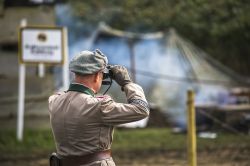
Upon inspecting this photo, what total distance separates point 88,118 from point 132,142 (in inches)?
311

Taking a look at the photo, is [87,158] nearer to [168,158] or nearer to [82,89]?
[82,89]

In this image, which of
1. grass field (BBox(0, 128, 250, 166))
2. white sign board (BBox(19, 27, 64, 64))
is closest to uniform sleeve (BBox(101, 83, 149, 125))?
grass field (BBox(0, 128, 250, 166))

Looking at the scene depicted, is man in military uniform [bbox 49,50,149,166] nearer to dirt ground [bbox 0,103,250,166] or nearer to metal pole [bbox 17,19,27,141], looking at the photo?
dirt ground [bbox 0,103,250,166]

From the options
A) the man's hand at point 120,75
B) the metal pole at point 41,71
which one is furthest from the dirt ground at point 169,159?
the man's hand at point 120,75

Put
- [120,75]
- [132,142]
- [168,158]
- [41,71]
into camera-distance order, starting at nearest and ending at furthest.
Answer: [120,75] < [168,158] < [132,142] < [41,71]

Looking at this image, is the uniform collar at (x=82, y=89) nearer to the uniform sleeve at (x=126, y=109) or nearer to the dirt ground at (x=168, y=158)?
the uniform sleeve at (x=126, y=109)

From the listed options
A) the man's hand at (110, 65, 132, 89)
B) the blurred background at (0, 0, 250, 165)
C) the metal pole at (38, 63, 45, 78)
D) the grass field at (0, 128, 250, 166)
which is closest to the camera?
the man's hand at (110, 65, 132, 89)

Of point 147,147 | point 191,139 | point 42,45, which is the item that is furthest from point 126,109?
point 42,45

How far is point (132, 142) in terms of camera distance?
11805 mm

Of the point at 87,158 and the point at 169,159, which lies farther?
the point at 169,159

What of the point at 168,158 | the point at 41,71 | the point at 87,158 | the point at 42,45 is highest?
the point at 42,45

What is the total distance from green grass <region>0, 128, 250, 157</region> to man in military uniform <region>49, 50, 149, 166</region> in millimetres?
6506

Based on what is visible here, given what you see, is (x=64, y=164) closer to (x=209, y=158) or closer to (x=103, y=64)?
(x=103, y=64)

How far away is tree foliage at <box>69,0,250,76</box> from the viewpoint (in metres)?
16.3
